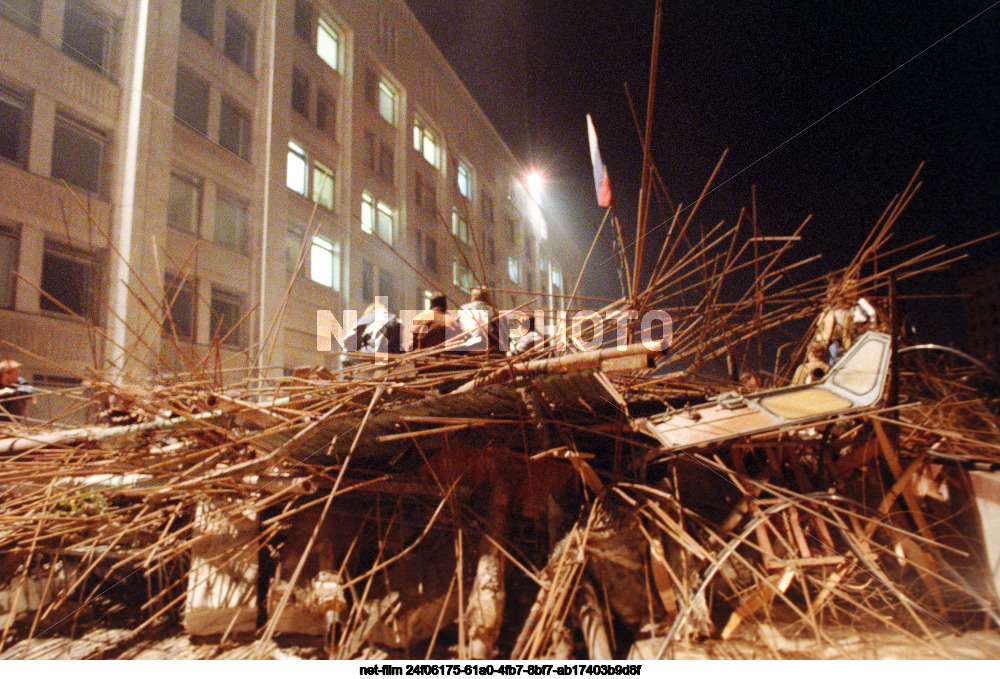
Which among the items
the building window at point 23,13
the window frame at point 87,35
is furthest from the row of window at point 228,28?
the building window at point 23,13

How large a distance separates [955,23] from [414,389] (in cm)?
250

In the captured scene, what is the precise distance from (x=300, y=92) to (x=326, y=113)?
1.71 feet

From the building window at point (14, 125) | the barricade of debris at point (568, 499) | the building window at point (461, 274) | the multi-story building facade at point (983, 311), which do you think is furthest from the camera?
the building window at point (461, 274)

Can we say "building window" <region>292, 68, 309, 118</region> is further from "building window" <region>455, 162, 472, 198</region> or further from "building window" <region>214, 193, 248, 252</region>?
"building window" <region>455, 162, 472, 198</region>

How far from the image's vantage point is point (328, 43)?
403 centimetres

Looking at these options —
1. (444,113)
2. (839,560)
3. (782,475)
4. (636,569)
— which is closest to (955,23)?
(782,475)

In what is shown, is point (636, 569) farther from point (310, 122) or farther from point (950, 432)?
point (310, 122)

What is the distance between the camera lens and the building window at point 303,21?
4.12m

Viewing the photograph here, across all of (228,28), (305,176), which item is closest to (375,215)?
(305,176)

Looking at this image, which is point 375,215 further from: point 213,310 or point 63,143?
point 63,143

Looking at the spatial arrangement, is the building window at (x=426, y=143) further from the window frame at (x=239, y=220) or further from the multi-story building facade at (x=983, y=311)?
the multi-story building facade at (x=983, y=311)

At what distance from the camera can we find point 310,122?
4.12m

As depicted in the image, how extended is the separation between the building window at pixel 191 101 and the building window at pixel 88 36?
590 mm

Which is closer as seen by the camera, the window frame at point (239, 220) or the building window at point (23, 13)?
the building window at point (23, 13)
